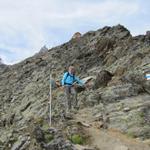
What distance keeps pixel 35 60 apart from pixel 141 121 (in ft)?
105

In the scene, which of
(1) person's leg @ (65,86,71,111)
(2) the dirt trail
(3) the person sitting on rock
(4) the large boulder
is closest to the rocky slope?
(4) the large boulder

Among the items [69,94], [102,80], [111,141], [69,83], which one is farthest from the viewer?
[102,80]

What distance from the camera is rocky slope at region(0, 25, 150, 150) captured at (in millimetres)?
22172

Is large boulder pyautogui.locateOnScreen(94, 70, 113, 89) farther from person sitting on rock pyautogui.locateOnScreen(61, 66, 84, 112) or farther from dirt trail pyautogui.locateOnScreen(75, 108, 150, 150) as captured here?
dirt trail pyautogui.locateOnScreen(75, 108, 150, 150)

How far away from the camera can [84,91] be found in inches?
1340

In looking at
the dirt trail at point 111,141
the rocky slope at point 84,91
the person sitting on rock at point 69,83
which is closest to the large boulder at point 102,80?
the rocky slope at point 84,91

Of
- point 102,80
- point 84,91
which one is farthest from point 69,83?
point 102,80

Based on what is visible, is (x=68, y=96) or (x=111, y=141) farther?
(x=68, y=96)

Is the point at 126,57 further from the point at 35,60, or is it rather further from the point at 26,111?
the point at 35,60

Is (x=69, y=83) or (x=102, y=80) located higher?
(x=102, y=80)

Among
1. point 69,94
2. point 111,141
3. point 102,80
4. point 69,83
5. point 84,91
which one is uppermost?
point 102,80

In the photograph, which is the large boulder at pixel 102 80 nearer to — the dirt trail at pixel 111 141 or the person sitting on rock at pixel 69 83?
the person sitting on rock at pixel 69 83

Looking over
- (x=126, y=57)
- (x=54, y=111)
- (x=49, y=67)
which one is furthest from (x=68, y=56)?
(x=54, y=111)

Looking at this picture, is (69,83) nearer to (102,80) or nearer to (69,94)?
(69,94)
